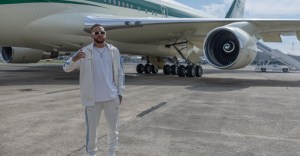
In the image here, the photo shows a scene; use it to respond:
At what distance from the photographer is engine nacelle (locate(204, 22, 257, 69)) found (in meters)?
11.1

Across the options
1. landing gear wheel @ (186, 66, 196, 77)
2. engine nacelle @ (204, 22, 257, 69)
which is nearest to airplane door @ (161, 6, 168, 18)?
landing gear wheel @ (186, 66, 196, 77)

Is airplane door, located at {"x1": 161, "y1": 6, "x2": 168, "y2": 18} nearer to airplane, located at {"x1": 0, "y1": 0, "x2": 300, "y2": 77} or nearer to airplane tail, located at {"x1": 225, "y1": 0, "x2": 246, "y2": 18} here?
airplane, located at {"x1": 0, "y1": 0, "x2": 300, "y2": 77}

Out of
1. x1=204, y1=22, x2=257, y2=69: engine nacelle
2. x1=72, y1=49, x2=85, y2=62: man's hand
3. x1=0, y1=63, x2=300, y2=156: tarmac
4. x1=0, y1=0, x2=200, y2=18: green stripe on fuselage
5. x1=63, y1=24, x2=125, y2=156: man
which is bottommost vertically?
x1=0, y1=63, x2=300, y2=156: tarmac

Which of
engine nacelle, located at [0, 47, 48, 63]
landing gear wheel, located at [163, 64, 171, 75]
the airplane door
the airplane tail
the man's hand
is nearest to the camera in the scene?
the man's hand

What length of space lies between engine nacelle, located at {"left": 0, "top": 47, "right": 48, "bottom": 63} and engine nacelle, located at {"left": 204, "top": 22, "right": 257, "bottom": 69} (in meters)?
9.00

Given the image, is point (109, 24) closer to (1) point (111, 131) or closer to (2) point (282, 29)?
(2) point (282, 29)

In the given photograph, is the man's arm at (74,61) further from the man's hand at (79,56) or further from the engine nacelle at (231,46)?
the engine nacelle at (231,46)

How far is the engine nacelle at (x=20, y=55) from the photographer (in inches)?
636

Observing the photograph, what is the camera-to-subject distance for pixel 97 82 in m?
3.26

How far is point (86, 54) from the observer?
3242 mm

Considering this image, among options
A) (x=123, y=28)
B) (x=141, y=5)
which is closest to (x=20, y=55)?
(x=141, y=5)

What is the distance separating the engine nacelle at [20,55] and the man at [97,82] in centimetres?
1399

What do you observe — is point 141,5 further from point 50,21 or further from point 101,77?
point 101,77

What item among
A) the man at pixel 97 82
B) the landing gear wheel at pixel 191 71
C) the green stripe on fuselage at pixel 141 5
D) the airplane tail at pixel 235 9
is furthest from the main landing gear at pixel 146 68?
the man at pixel 97 82
